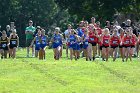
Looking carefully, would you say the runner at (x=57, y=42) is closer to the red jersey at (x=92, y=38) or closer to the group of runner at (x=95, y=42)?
the group of runner at (x=95, y=42)

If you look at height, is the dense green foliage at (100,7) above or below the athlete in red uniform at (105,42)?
above

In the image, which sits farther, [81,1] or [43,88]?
[81,1]

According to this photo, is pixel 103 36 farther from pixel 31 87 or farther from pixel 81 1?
pixel 81 1

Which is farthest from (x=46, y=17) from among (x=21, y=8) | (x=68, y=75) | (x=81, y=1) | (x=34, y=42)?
(x=68, y=75)

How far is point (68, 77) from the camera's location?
1888cm

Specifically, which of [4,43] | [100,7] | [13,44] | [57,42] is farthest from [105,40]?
[100,7]

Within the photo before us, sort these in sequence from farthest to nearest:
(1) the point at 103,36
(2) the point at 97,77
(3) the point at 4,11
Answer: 1. (3) the point at 4,11
2. (1) the point at 103,36
3. (2) the point at 97,77

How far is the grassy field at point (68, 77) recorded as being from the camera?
54.4ft

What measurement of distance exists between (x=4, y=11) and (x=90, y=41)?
57027 millimetres

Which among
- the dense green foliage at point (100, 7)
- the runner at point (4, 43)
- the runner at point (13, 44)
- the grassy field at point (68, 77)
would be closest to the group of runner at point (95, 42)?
the runner at point (13, 44)

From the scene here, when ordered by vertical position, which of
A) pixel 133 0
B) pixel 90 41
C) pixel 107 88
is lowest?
→ pixel 107 88

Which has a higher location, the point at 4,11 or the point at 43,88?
the point at 4,11

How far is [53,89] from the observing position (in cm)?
1638

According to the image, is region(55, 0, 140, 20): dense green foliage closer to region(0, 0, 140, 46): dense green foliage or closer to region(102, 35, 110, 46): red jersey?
region(0, 0, 140, 46): dense green foliage
